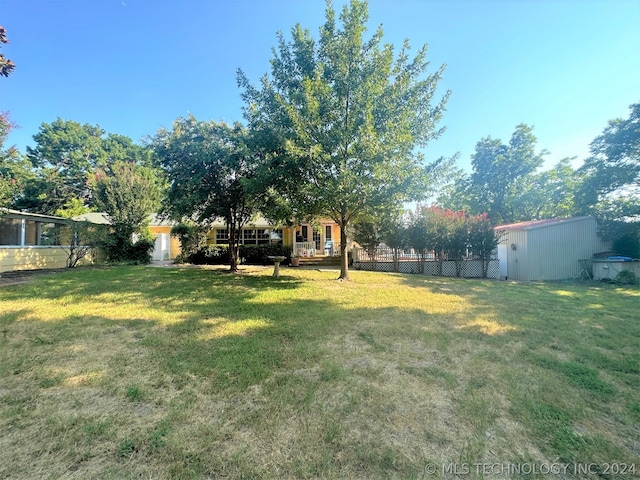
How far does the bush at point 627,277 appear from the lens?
1085 cm

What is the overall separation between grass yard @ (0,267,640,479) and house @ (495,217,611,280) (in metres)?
7.17

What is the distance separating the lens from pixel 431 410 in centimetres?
254

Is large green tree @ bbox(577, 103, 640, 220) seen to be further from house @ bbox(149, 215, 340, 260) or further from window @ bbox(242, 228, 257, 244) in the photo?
window @ bbox(242, 228, 257, 244)

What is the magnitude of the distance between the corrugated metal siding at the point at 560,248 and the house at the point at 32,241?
70.9ft

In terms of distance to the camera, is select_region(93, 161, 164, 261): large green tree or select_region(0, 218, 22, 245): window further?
select_region(93, 161, 164, 261): large green tree

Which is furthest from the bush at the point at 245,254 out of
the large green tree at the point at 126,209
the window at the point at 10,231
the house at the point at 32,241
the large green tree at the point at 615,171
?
the large green tree at the point at 615,171

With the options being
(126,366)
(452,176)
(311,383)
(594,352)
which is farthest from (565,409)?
(452,176)

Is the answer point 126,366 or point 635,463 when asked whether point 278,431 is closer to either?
point 126,366

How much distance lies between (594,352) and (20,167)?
3932 centimetres

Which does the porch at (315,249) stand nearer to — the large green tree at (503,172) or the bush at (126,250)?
the bush at (126,250)

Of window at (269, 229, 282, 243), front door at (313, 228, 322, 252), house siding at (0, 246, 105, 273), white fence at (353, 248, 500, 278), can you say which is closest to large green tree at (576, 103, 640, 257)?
white fence at (353, 248, 500, 278)

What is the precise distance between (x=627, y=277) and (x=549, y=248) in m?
2.62

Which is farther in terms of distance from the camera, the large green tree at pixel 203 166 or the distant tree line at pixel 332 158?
the large green tree at pixel 203 166

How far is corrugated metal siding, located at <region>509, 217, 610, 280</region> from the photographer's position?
40.3 feet
